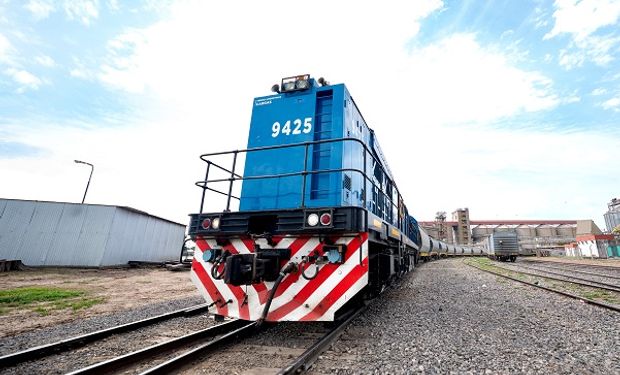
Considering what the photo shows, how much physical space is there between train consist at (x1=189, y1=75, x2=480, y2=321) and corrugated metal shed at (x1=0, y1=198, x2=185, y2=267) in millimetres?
14089

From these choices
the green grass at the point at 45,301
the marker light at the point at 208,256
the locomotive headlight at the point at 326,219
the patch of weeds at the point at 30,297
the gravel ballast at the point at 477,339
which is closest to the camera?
the gravel ballast at the point at 477,339

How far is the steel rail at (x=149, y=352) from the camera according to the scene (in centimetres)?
250

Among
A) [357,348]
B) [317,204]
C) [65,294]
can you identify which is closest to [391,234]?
[317,204]

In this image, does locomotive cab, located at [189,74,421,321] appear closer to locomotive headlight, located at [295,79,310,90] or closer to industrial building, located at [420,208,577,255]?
locomotive headlight, located at [295,79,310,90]

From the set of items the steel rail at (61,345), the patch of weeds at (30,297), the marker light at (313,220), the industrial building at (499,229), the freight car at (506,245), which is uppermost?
the industrial building at (499,229)

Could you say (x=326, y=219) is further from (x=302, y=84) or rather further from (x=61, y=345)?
(x=61, y=345)

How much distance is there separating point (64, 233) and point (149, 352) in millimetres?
16273

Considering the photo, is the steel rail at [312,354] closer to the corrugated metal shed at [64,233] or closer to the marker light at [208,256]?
the marker light at [208,256]

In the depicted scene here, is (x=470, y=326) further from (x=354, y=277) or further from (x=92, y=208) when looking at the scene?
(x=92, y=208)

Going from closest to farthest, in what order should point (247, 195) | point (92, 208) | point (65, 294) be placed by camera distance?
point (247, 195) → point (65, 294) → point (92, 208)

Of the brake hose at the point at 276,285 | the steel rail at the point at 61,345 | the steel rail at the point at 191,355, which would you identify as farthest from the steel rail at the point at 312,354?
the steel rail at the point at 61,345

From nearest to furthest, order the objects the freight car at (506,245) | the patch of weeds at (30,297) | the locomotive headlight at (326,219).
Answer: the locomotive headlight at (326,219), the patch of weeds at (30,297), the freight car at (506,245)

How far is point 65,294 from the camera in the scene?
23.5 feet

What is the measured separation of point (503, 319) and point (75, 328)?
5966mm
